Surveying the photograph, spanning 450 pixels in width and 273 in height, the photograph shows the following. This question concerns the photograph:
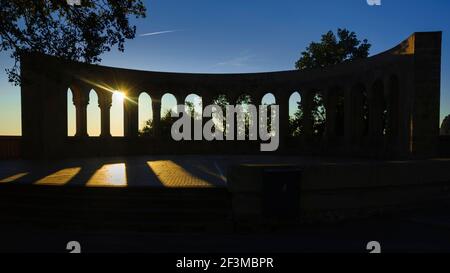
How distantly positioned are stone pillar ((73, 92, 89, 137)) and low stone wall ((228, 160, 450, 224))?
17.6m

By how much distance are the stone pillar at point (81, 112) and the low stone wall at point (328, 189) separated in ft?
57.6

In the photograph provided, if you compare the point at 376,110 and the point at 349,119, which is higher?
the point at 376,110

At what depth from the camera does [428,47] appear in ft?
49.8

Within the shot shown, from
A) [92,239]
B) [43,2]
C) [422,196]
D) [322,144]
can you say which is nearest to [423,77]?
[422,196]

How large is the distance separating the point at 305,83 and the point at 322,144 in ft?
17.3

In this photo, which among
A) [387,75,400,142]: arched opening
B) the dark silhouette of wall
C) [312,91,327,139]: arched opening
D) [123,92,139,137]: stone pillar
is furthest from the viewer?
[312,91,327,139]: arched opening

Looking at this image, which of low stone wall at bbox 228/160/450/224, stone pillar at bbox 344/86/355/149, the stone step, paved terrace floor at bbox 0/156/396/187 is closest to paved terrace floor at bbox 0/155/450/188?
paved terrace floor at bbox 0/156/396/187

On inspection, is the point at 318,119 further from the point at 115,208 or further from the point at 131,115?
the point at 115,208

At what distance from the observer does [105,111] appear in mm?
23578

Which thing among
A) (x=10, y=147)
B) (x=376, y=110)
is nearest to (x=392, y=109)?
(x=376, y=110)

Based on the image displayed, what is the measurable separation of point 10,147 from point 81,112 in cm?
483

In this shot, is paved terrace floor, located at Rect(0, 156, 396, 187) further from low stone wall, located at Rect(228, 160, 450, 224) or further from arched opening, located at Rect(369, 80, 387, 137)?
arched opening, located at Rect(369, 80, 387, 137)

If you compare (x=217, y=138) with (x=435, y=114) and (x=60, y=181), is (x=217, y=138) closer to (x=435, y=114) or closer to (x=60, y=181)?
(x=435, y=114)

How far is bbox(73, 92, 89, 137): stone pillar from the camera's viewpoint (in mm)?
22328
